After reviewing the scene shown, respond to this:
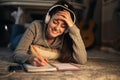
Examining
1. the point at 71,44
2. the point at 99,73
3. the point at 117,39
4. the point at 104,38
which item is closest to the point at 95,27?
the point at 104,38

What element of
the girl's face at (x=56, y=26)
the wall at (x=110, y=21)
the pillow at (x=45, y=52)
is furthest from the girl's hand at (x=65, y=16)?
the wall at (x=110, y=21)

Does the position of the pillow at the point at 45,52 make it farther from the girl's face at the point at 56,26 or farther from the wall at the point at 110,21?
the wall at the point at 110,21

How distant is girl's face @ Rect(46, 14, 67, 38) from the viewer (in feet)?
4.47

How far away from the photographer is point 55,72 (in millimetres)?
1154

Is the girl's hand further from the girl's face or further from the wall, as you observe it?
the wall

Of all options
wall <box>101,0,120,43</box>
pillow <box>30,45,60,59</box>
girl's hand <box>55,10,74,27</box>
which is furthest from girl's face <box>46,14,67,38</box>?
wall <box>101,0,120,43</box>

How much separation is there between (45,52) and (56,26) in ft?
0.66

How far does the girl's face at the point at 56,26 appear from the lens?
1361mm

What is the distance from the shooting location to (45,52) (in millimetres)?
1479

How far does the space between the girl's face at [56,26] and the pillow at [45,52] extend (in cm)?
12

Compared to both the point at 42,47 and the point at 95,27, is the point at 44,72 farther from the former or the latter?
the point at 95,27

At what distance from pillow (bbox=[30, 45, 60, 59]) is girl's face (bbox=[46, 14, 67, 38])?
121 millimetres

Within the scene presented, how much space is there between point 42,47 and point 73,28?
23 centimetres

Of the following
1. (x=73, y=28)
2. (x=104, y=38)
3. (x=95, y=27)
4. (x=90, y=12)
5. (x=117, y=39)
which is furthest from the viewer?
(x=90, y=12)
